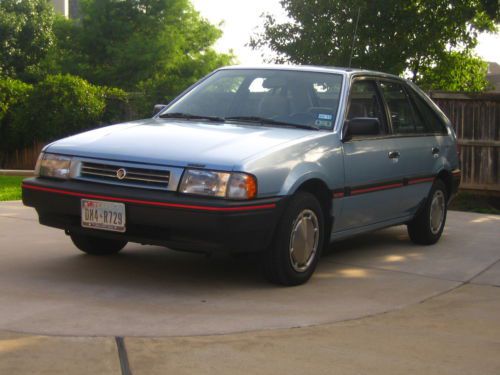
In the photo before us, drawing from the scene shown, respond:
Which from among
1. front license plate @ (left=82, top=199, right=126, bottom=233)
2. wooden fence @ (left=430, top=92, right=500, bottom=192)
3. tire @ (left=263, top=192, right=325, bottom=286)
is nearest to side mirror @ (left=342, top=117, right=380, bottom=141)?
tire @ (left=263, top=192, right=325, bottom=286)

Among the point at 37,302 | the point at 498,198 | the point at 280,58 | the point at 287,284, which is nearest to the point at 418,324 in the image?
the point at 287,284

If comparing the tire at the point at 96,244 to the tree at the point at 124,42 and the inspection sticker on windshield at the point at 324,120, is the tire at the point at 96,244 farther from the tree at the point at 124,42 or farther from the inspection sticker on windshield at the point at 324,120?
the tree at the point at 124,42

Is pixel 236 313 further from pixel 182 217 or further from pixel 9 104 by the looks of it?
pixel 9 104

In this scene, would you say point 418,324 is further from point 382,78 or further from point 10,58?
point 10,58

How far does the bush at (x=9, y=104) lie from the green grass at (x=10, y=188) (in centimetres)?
310

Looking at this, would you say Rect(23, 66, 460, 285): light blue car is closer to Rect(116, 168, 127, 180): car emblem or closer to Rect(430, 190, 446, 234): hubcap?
Rect(116, 168, 127, 180): car emblem

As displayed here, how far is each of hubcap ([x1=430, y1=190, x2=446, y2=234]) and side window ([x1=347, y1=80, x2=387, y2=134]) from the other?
1228 mm

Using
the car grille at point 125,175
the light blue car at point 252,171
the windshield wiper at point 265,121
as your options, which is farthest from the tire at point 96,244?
the windshield wiper at point 265,121

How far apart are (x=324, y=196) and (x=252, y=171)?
109cm

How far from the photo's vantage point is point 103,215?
6176mm

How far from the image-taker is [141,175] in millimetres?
6145

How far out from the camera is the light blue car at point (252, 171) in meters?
5.98

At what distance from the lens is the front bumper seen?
5.88 meters

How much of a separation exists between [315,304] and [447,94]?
8969 millimetres
